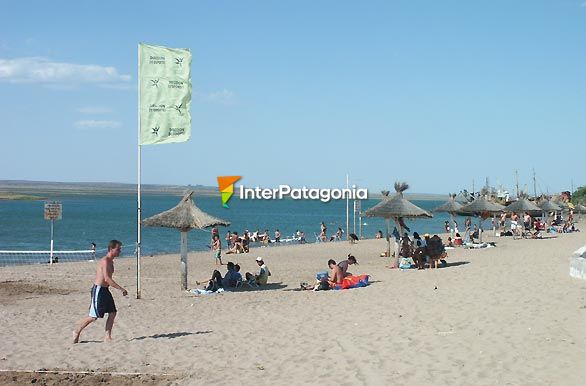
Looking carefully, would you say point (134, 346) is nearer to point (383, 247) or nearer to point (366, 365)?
point (366, 365)

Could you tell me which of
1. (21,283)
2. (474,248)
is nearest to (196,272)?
(21,283)

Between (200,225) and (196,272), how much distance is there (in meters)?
5.76

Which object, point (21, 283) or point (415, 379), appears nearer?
point (415, 379)

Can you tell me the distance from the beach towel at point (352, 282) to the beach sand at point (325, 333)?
38cm

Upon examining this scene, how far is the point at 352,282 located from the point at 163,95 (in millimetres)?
5367

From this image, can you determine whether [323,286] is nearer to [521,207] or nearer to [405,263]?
[405,263]

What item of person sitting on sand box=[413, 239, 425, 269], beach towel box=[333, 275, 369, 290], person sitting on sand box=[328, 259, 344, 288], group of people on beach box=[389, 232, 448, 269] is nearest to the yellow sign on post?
group of people on beach box=[389, 232, 448, 269]

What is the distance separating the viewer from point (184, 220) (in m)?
13.6

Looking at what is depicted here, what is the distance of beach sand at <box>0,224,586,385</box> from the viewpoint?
21.9 ft

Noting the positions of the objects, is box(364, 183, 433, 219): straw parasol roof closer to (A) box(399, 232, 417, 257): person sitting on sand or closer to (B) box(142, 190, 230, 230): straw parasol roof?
(A) box(399, 232, 417, 257): person sitting on sand

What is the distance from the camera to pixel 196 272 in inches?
744

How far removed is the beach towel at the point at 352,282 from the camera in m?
13.3

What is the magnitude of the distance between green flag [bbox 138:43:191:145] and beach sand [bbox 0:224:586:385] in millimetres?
3189

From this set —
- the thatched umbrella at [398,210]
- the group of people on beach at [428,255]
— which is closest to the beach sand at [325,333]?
the group of people on beach at [428,255]
